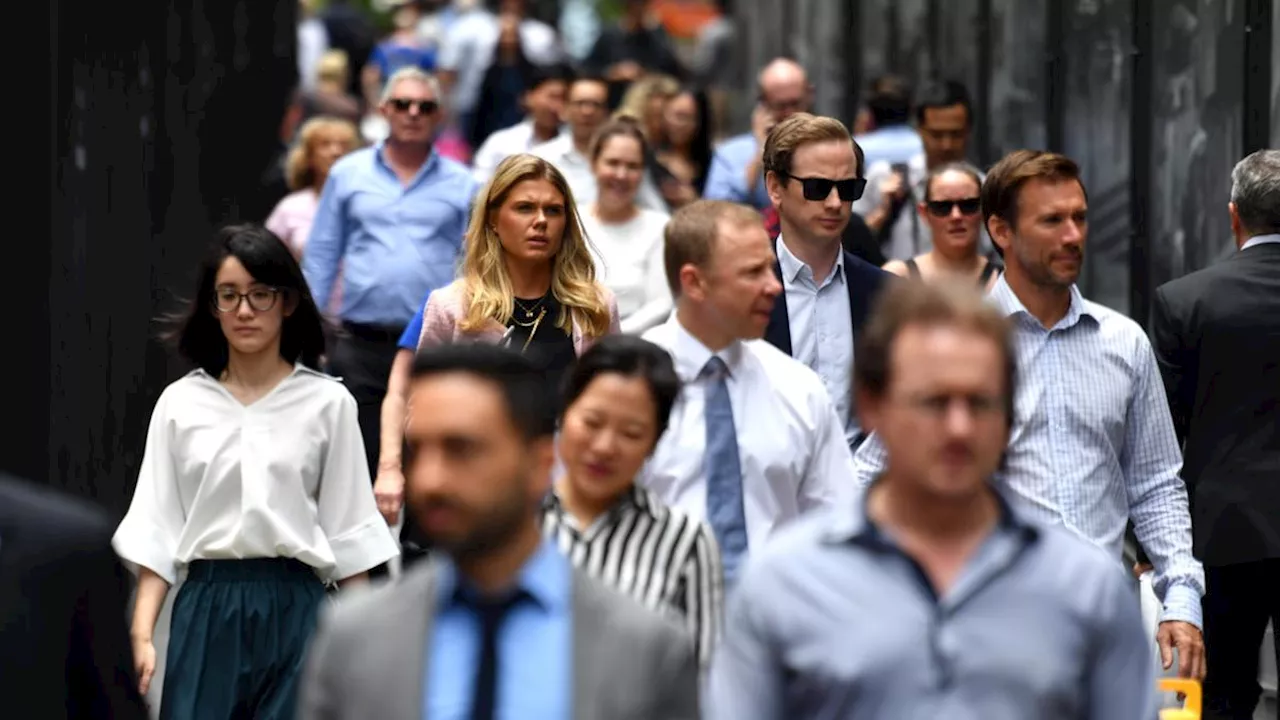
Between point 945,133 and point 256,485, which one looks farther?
point 945,133

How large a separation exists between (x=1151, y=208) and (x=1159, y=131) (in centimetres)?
38

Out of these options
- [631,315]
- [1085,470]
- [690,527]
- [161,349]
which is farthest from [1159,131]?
[690,527]

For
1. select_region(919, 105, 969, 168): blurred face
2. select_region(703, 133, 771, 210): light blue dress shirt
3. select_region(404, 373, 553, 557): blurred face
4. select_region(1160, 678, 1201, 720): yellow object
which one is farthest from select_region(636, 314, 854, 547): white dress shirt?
select_region(703, 133, 771, 210): light blue dress shirt

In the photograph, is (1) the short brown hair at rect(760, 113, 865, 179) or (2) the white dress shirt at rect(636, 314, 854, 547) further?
(1) the short brown hair at rect(760, 113, 865, 179)

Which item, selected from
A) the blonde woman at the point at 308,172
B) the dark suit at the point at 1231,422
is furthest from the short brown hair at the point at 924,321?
the blonde woman at the point at 308,172

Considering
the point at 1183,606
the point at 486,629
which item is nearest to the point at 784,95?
the point at 1183,606

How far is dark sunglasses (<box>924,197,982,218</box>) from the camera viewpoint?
1113 centimetres

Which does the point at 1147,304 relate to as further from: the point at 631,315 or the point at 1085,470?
the point at 1085,470

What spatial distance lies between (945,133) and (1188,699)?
6.86m

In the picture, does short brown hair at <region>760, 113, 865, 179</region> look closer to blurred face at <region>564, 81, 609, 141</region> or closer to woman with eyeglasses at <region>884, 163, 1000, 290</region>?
woman with eyeglasses at <region>884, 163, 1000, 290</region>

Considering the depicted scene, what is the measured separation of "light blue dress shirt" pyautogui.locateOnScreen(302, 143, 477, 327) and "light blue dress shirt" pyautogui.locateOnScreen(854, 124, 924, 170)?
7.71ft

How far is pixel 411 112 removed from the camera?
13.0m

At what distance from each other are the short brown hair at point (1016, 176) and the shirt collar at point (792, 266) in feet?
2.86

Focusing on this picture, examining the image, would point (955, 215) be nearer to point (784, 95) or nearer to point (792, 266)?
point (792, 266)
